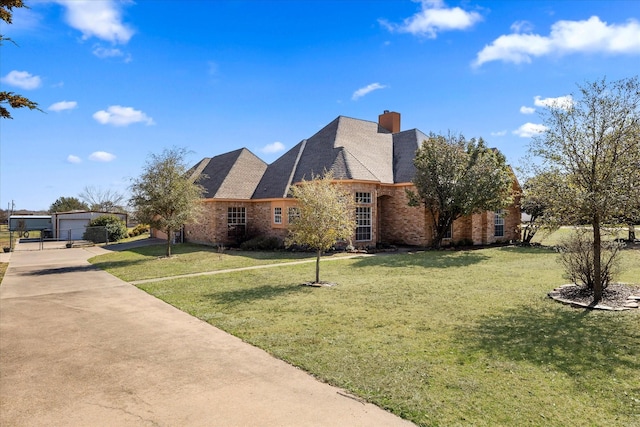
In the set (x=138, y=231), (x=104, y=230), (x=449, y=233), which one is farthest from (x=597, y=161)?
(x=138, y=231)

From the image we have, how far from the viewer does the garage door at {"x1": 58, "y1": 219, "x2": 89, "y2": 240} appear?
3656 cm

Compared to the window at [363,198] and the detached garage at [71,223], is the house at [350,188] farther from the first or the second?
the detached garage at [71,223]

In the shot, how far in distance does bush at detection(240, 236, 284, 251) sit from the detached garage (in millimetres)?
21710

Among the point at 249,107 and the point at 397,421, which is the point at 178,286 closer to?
the point at 397,421

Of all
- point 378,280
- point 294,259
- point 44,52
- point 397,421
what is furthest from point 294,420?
point 294,259

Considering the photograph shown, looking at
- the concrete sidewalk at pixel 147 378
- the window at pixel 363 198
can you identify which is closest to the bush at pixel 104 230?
the window at pixel 363 198

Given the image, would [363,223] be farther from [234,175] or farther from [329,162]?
[234,175]

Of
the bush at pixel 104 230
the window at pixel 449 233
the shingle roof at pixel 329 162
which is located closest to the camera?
the shingle roof at pixel 329 162

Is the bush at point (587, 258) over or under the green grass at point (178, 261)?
over

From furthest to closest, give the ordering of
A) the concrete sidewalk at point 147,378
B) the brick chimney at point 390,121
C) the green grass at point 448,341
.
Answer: the brick chimney at point 390,121, the green grass at point 448,341, the concrete sidewalk at point 147,378

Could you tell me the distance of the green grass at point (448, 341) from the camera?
15.4 feet

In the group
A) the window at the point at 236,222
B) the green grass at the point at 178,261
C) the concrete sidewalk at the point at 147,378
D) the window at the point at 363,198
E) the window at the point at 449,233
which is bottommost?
the concrete sidewalk at the point at 147,378

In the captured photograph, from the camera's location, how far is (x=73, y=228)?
3700 cm

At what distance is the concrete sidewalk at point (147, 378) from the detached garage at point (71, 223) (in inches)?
1209
